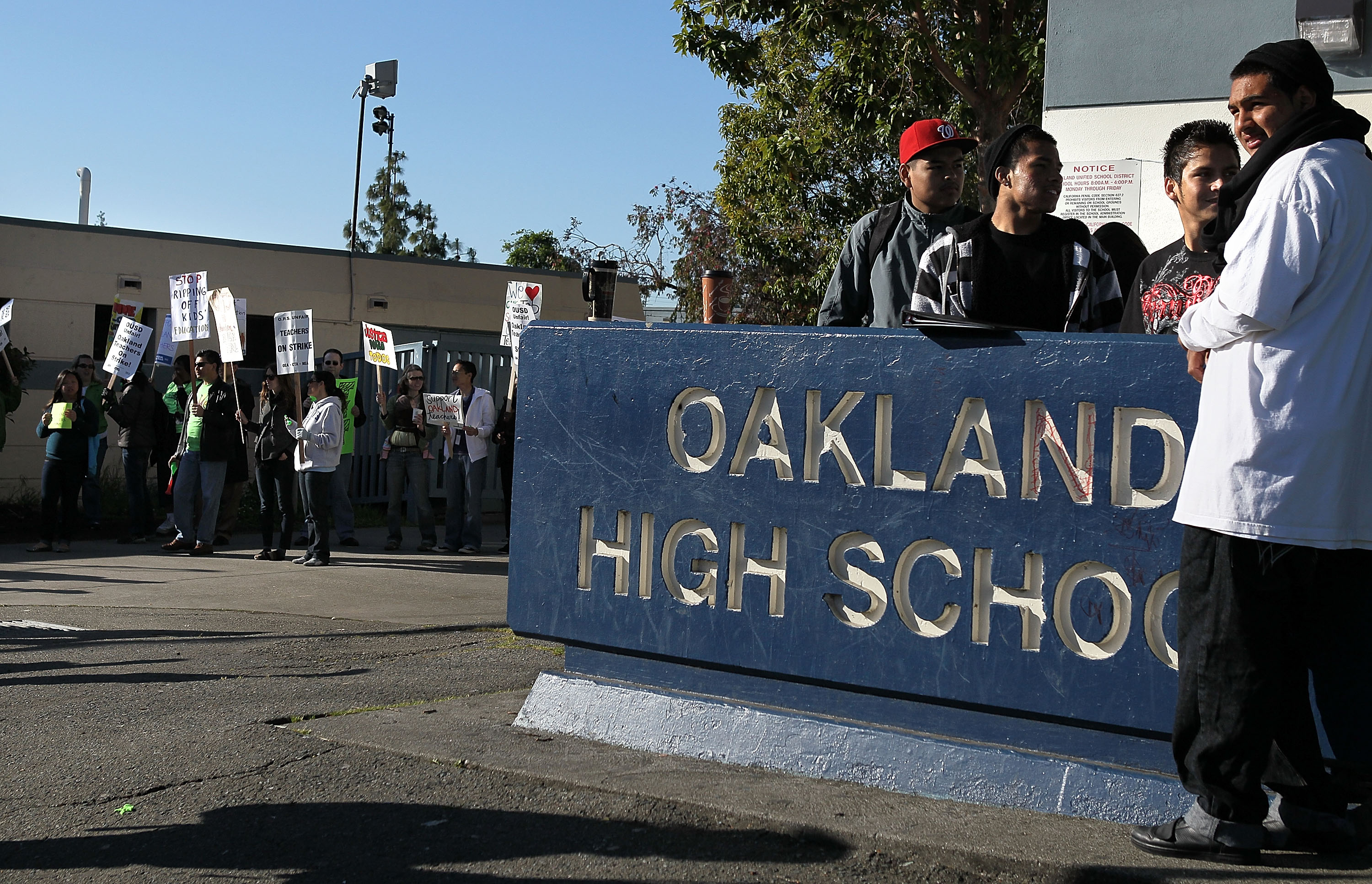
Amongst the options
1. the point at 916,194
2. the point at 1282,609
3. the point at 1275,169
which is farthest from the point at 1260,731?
the point at 916,194

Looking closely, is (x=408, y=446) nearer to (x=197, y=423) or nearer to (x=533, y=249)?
(x=197, y=423)

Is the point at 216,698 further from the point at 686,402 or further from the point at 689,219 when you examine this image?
the point at 689,219

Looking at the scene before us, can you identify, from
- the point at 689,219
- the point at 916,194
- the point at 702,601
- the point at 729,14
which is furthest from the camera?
the point at 689,219

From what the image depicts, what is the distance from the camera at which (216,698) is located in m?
5.54

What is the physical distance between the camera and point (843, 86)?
15.6 meters

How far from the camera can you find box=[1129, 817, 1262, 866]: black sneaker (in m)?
3.24

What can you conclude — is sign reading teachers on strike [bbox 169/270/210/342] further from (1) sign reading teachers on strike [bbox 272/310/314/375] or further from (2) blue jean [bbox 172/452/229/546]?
(2) blue jean [bbox 172/452/229/546]

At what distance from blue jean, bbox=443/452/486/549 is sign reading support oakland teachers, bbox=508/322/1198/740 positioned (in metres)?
8.46

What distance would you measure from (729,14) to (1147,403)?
43.8 ft

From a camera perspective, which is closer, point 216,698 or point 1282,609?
point 1282,609

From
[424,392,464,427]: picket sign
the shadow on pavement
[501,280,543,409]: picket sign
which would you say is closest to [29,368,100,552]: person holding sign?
[424,392,464,427]: picket sign

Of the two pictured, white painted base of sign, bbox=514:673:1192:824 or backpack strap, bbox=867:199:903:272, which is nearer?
white painted base of sign, bbox=514:673:1192:824

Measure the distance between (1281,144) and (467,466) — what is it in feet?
35.1

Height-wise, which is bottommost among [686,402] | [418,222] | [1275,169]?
[686,402]
